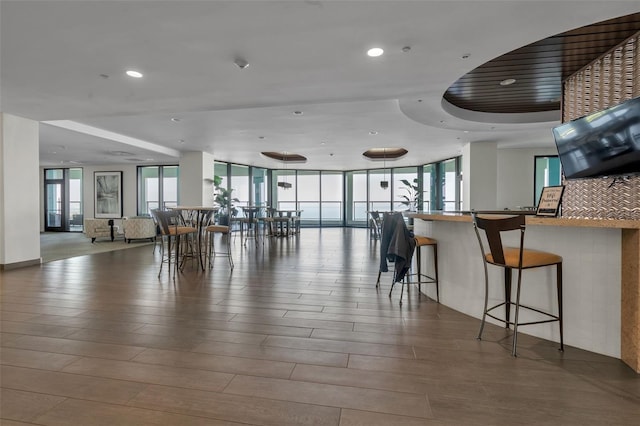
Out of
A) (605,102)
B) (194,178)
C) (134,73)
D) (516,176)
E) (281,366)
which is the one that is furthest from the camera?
(194,178)

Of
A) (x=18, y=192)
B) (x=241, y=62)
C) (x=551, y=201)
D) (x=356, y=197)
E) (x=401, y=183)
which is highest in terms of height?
(x=241, y=62)

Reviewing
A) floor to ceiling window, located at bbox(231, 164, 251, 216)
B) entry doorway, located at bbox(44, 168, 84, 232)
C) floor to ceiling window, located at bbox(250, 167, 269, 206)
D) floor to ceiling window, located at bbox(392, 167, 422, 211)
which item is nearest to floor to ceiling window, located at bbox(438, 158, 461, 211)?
floor to ceiling window, located at bbox(392, 167, 422, 211)

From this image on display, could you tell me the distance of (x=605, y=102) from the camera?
10.7 ft

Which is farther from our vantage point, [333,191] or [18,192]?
[333,191]

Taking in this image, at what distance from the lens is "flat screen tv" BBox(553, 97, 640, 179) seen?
235 cm

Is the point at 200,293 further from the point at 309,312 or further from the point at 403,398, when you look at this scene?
the point at 403,398

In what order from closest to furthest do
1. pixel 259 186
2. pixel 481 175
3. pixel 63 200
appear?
1. pixel 481 175
2. pixel 63 200
3. pixel 259 186

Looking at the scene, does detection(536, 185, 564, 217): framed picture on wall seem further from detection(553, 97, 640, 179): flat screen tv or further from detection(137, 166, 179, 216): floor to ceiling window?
detection(137, 166, 179, 216): floor to ceiling window

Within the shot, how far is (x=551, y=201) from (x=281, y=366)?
241 centimetres

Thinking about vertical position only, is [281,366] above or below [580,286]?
below

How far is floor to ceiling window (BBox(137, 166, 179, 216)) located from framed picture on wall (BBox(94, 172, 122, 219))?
2.60 ft

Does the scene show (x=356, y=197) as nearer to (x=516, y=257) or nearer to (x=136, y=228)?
(x=136, y=228)

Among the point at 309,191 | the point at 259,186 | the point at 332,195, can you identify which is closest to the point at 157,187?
the point at 259,186

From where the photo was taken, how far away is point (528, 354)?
7.08ft
